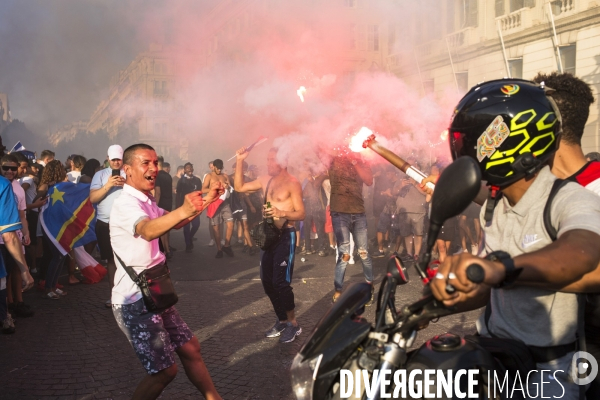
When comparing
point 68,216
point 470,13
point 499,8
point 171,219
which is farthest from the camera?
point 470,13

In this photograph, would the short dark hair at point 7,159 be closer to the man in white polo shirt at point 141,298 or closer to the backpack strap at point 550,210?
the man in white polo shirt at point 141,298

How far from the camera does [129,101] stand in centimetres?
6041

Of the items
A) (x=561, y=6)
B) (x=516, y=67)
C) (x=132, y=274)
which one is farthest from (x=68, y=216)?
(x=516, y=67)

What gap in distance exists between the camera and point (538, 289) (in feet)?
6.12

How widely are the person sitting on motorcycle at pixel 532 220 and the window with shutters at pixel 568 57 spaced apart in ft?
68.7

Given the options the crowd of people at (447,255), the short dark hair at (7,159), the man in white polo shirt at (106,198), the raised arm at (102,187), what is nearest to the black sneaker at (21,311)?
the crowd of people at (447,255)

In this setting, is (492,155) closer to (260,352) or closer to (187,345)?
(187,345)

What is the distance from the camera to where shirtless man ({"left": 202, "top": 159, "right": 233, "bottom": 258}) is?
1203cm

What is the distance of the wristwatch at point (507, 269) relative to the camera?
4.93 feet

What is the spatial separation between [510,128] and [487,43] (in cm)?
2358

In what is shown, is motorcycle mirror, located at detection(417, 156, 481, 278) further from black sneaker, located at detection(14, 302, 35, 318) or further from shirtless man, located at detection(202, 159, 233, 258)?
shirtless man, located at detection(202, 159, 233, 258)

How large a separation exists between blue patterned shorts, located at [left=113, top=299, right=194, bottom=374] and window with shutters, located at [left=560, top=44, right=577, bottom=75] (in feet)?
68.3

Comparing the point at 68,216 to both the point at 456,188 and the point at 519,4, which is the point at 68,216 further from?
the point at 519,4

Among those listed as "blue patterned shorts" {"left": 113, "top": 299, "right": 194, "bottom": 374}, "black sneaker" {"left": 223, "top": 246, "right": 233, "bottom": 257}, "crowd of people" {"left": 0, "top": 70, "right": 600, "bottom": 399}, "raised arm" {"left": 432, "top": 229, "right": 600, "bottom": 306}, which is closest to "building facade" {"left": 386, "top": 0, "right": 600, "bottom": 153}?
"black sneaker" {"left": 223, "top": 246, "right": 233, "bottom": 257}
